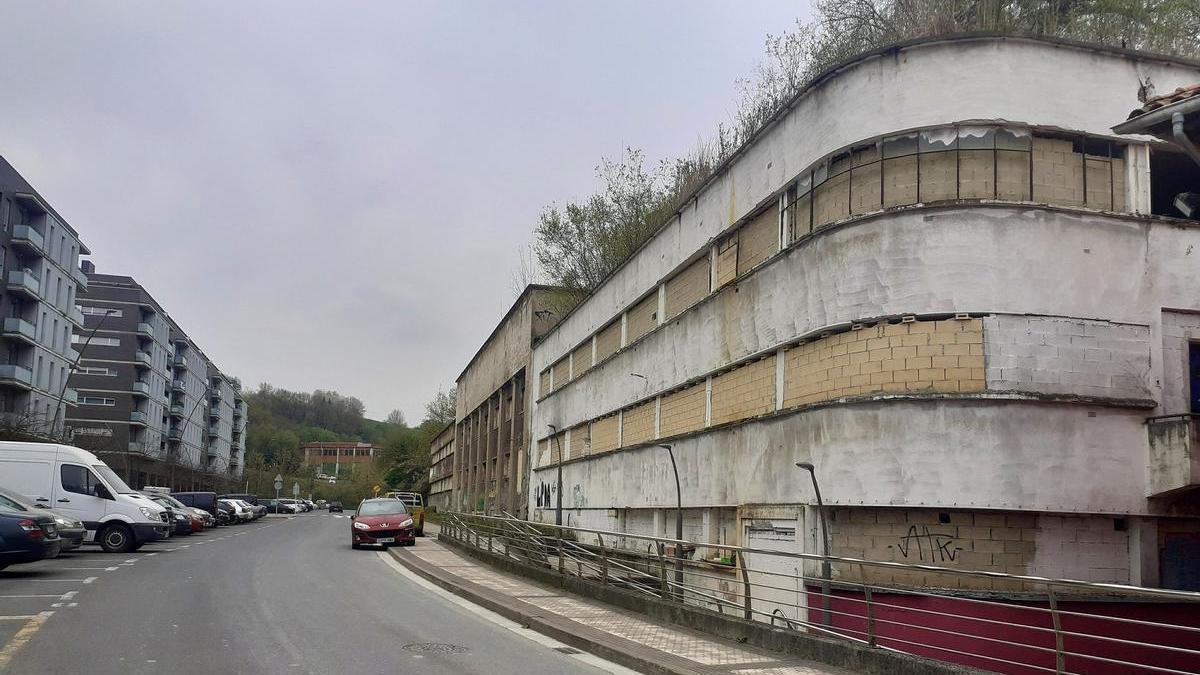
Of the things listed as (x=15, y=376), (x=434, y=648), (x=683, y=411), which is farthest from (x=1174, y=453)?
(x=15, y=376)

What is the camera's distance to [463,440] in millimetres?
65500

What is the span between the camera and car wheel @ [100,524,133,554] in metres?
24.2

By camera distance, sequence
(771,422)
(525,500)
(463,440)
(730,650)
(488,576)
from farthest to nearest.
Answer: (463,440) → (525,500) → (488,576) → (771,422) → (730,650)

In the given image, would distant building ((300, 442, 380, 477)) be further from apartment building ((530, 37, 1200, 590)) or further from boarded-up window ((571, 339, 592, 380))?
apartment building ((530, 37, 1200, 590))

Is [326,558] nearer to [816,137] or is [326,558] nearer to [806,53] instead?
[816,137]

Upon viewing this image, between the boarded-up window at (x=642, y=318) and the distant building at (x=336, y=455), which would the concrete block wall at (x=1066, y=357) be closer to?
the boarded-up window at (x=642, y=318)

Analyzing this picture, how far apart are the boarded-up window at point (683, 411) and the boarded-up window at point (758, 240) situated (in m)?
3.20

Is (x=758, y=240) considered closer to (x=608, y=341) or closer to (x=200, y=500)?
(x=608, y=341)

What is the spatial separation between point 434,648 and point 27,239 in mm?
55709

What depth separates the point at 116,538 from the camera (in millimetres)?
24359

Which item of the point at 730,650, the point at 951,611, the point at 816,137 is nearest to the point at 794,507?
the point at 951,611

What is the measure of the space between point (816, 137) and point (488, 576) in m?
10.5

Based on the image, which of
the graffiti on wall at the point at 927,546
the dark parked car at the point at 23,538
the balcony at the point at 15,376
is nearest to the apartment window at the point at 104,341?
the balcony at the point at 15,376

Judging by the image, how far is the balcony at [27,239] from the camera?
56.1m
